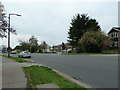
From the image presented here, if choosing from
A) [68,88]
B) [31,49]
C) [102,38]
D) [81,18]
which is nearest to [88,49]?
[102,38]

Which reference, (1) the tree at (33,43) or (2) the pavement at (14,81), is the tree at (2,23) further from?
(1) the tree at (33,43)

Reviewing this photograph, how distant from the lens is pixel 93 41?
47.5 m

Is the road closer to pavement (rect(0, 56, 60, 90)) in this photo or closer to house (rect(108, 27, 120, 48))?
pavement (rect(0, 56, 60, 90))

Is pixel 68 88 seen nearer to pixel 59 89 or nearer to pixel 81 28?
pixel 59 89

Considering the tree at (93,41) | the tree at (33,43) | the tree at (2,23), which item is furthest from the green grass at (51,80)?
the tree at (33,43)

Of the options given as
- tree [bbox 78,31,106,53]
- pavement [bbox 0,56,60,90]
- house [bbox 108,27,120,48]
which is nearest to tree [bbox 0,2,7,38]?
pavement [bbox 0,56,60,90]

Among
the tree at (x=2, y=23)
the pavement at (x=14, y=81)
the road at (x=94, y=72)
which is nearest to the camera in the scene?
the pavement at (x=14, y=81)

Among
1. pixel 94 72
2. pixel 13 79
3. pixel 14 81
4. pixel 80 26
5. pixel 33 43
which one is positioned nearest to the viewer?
pixel 14 81

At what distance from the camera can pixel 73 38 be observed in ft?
200

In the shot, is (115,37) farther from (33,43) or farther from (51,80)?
(33,43)

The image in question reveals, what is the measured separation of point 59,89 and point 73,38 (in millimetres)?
55510

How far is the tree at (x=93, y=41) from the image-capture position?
47.4 metres

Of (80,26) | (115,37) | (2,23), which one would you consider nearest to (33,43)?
(80,26)

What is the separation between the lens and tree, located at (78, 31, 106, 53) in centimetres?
4738
